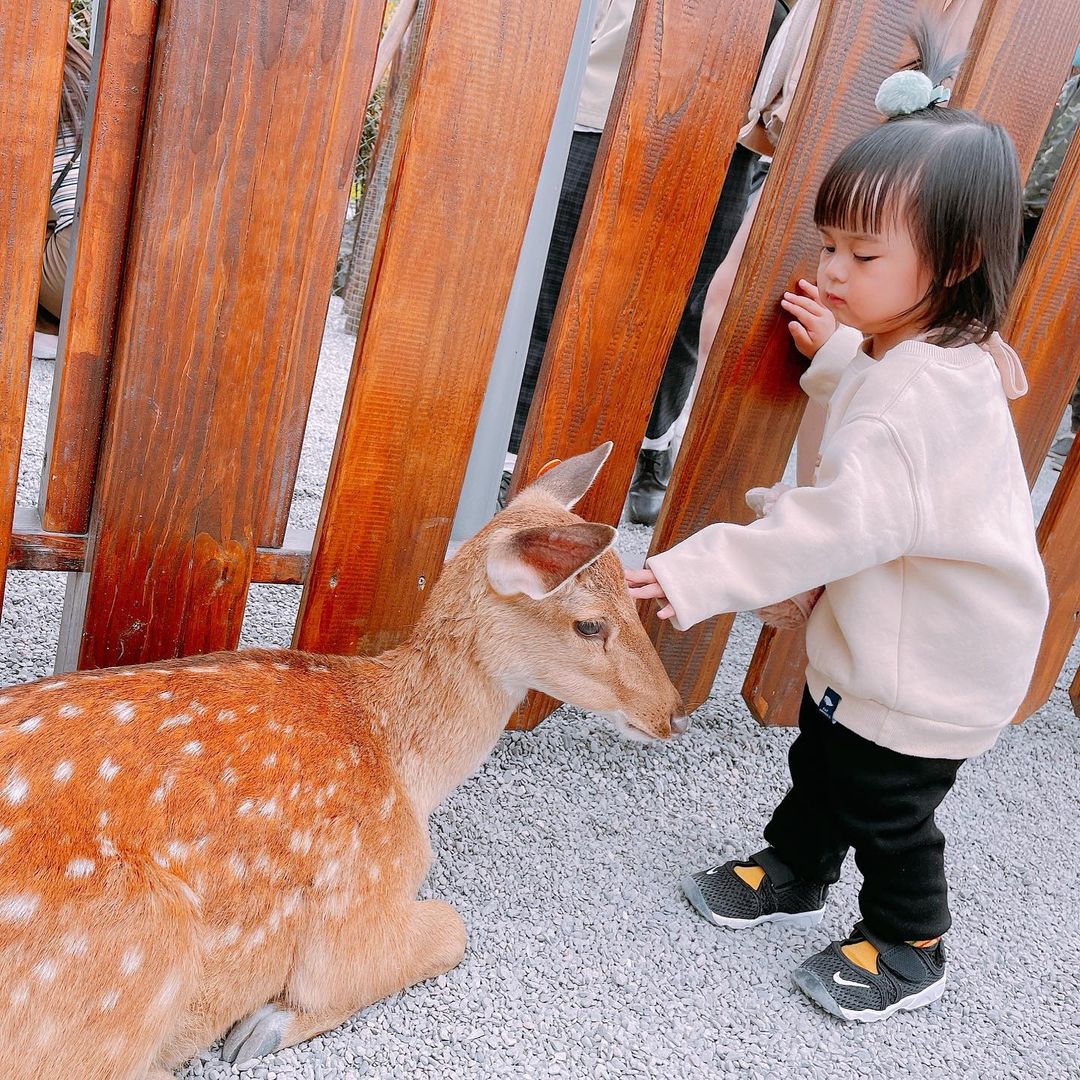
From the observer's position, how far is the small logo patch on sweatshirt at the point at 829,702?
2.36 metres

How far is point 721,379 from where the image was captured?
275cm

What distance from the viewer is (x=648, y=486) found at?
479 cm

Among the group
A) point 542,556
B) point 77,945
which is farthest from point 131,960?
point 542,556

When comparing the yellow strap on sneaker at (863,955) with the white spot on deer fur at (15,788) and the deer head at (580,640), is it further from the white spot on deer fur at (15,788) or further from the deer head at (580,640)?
the white spot on deer fur at (15,788)

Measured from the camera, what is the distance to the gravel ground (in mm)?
2111

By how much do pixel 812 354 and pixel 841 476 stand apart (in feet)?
2.47

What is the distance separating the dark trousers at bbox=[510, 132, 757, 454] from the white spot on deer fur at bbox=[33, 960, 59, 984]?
228 centimetres

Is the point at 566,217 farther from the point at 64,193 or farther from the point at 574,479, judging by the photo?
the point at 64,193

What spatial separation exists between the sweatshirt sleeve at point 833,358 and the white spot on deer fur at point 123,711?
1783 millimetres

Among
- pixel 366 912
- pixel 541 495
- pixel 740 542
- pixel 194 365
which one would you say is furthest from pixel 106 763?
pixel 740 542

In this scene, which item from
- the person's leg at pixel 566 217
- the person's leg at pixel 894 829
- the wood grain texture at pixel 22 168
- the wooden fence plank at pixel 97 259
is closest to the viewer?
the wood grain texture at pixel 22 168

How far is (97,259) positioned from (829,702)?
1782 millimetres

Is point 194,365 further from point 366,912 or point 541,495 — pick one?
point 366,912

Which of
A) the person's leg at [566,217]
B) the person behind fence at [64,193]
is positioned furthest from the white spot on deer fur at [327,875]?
the person behind fence at [64,193]
